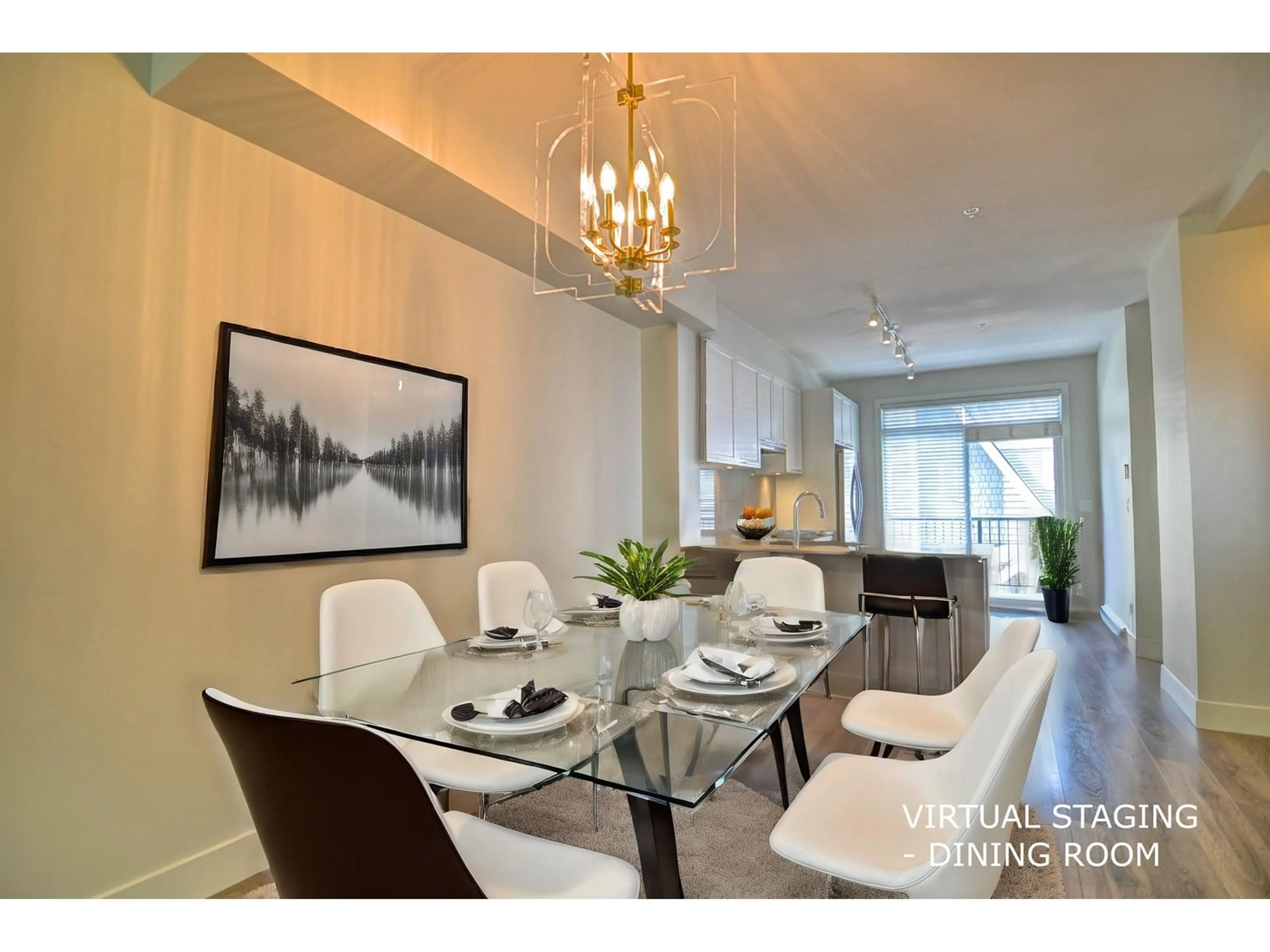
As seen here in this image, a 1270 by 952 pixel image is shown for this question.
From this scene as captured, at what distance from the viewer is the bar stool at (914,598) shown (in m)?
3.40

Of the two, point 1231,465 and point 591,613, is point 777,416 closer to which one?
point 1231,465

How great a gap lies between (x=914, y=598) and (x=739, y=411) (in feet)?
6.79

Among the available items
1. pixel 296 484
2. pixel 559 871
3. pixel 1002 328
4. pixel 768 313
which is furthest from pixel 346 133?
pixel 1002 328

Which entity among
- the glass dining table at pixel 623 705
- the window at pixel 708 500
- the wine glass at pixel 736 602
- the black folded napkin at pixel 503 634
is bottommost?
the glass dining table at pixel 623 705

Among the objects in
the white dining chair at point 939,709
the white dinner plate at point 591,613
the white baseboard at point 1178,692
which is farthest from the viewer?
the white baseboard at point 1178,692

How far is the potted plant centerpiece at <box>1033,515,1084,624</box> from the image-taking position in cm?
604

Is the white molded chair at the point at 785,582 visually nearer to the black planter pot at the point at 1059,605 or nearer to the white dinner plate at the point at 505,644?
the white dinner plate at the point at 505,644

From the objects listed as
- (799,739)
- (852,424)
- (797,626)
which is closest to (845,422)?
(852,424)

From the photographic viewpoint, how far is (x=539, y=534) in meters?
3.43

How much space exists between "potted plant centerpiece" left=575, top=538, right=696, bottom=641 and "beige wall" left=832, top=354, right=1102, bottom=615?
517 centimetres

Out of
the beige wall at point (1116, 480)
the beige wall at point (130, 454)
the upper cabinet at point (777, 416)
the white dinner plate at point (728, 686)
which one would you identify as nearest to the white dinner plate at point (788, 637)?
the white dinner plate at point (728, 686)

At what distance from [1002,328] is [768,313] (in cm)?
209

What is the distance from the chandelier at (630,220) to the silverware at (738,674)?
110cm
